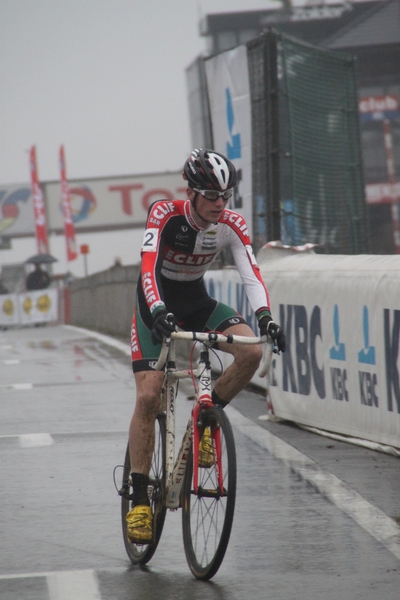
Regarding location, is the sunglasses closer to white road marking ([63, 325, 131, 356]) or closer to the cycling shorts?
the cycling shorts

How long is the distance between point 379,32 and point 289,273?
5123cm

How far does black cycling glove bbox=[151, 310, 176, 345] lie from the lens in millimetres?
4719

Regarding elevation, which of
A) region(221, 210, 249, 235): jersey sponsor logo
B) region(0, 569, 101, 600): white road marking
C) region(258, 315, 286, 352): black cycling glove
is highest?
region(221, 210, 249, 235): jersey sponsor logo

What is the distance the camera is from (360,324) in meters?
7.97

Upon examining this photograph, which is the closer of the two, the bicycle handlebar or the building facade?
the bicycle handlebar

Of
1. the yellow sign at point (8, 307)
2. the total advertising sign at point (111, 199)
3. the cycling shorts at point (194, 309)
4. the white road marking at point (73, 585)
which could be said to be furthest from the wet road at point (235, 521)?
the total advertising sign at point (111, 199)

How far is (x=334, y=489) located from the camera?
255 inches

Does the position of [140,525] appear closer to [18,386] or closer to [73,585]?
[73,585]

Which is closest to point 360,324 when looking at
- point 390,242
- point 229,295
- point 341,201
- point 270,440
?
point 270,440

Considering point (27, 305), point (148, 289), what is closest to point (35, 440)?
point (148, 289)

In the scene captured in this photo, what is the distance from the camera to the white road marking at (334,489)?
542 centimetres

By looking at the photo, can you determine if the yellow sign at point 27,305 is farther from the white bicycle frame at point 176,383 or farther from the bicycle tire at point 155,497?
the white bicycle frame at point 176,383

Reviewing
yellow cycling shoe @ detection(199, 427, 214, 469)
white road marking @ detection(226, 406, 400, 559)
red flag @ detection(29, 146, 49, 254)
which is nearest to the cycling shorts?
yellow cycling shoe @ detection(199, 427, 214, 469)

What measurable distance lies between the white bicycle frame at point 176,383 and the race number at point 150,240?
51 centimetres
